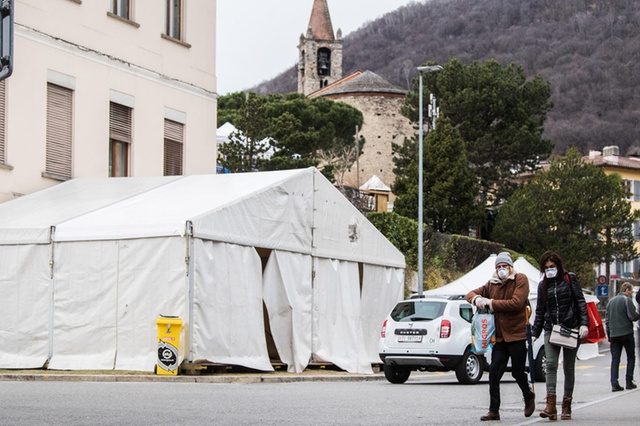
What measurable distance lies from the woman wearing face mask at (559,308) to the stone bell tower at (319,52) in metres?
131

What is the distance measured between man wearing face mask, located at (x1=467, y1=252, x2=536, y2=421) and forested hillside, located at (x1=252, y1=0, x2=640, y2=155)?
127376mm


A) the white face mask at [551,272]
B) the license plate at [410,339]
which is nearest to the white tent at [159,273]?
the license plate at [410,339]

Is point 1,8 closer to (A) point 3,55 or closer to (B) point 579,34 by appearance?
(A) point 3,55

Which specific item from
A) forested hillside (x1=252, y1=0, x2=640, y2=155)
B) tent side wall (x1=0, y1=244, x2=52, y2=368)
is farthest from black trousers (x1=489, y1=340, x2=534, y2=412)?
forested hillside (x1=252, y1=0, x2=640, y2=155)

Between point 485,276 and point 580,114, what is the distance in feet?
387

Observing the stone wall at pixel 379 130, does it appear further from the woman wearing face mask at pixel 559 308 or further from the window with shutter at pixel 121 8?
the woman wearing face mask at pixel 559 308

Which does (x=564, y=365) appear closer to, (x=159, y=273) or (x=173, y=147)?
(x=159, y=273)

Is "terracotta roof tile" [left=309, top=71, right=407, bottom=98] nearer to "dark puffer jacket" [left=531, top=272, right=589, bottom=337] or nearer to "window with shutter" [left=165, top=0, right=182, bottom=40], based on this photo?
"window with shutter" [left=165, top=0, right=182, bottom=40]

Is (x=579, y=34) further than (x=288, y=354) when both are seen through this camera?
Yes

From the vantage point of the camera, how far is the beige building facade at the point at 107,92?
23.1 m

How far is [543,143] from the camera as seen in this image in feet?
244

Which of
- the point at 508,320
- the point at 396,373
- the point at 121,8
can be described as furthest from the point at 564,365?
the point at 121,8

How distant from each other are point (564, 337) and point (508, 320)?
70 centimetres

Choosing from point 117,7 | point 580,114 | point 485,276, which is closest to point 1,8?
point 117,7
